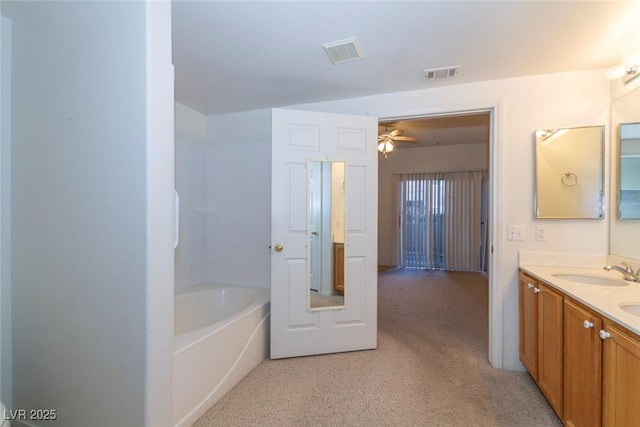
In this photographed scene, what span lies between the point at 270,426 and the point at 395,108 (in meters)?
2.53

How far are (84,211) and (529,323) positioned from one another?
2751mm

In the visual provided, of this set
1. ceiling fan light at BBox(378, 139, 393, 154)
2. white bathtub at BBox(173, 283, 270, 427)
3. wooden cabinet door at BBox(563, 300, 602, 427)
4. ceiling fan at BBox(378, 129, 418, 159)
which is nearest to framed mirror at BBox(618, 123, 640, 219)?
wooden cabinet door at BBox(563, 300, 602, 427)

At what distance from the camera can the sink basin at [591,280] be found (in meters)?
1.68

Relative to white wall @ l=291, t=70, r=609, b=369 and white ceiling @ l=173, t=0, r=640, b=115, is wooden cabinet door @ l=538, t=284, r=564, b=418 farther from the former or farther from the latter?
white ceiling @ l=173, t=0, r=640, b=115

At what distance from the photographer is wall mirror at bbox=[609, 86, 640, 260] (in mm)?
1812

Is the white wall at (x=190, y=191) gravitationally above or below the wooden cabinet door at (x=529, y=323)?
above

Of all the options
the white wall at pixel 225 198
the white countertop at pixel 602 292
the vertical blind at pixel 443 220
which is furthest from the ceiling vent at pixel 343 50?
the vertical blind at pixel 443 220

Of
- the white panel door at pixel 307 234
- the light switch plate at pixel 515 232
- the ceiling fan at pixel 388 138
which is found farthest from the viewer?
the ceiling fan at pixel 388 138

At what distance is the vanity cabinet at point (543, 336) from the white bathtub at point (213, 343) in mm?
1989

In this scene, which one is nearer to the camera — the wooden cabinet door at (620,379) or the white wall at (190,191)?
the wooden cabinet door at (620,379)

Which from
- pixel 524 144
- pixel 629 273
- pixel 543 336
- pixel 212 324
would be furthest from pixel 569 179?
pixel 212 324

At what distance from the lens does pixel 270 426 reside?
1.60 m

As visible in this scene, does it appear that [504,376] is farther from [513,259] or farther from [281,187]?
[281,187]

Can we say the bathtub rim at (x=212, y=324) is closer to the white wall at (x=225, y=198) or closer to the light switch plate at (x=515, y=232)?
the white wall at (x=225, y=198)
